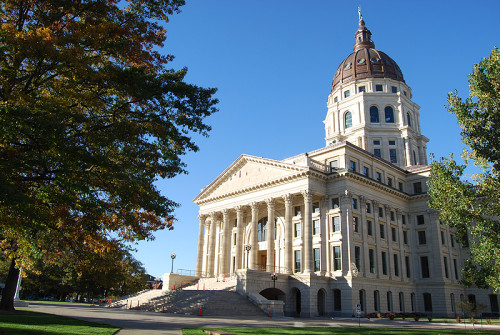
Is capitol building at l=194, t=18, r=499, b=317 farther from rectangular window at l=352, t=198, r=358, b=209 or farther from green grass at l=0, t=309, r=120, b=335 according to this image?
green grass at l=0, t=309, r=120, b=335

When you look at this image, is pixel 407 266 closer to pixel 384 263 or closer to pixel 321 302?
pixel 384 263

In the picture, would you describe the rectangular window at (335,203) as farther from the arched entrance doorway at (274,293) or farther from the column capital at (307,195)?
the arched entrance doorway at (274,293)

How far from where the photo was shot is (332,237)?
42.3 metres

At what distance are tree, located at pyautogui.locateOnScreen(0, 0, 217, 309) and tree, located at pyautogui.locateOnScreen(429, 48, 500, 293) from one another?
17743mm

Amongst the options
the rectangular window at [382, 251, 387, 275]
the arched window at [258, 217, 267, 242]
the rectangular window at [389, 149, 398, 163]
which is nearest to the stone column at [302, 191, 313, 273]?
the arched window at [258, 217, 267, 242]

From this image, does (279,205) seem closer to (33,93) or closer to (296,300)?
(296,300)

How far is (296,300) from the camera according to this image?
40.9m

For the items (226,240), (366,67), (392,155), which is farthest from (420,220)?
(366,67)

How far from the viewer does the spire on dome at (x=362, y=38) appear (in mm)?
78569

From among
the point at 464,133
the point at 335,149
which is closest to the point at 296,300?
the point at 335,149

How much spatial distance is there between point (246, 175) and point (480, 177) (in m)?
28.5

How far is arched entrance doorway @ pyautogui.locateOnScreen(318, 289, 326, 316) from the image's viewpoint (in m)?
40.2

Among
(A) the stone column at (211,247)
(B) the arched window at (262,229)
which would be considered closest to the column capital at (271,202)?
(B) the arched window at (262,229)

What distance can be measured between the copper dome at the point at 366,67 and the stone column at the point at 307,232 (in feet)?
121
